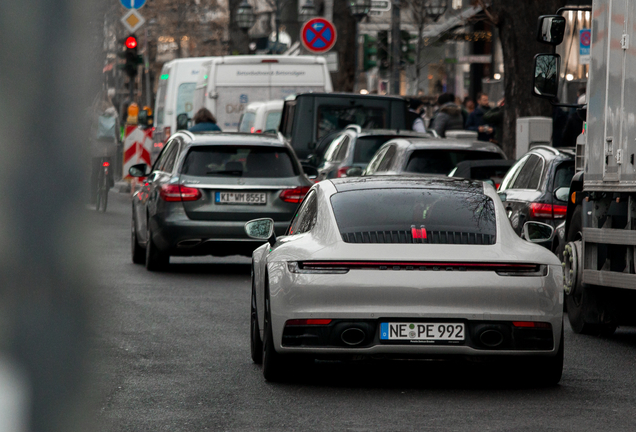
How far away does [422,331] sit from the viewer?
6566 millimetres

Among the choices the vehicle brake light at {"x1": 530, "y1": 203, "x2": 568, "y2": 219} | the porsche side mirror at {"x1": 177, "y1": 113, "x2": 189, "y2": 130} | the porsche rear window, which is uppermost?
the porsche rear window

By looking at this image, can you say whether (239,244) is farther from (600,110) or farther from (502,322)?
(502,322)

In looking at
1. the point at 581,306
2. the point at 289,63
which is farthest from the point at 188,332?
the point at 289,63

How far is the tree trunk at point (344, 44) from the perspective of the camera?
39.8 meters

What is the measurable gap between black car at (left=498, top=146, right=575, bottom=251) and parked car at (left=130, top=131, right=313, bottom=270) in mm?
2798

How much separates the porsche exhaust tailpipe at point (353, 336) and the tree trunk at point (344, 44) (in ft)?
110

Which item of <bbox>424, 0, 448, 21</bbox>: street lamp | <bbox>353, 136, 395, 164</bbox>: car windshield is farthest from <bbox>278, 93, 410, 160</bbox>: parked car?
<bbox>424, 0, 448, 21</bbox>: street lamp

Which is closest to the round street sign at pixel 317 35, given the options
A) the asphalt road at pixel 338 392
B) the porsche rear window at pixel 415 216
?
the asphalt road at pixel 338 392

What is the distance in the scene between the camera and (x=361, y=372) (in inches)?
303

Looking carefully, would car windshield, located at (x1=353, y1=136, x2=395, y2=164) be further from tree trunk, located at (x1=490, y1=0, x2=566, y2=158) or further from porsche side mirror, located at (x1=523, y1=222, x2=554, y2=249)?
porsche side mirror, located at (x1=523, y1=222, x2=554, y2=249)

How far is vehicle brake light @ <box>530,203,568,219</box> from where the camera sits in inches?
471

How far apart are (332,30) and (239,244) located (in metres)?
15.7

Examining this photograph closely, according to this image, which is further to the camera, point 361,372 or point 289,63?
point 289,63

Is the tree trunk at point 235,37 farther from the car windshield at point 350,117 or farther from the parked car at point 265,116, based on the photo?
the car windshield at point 350,117
